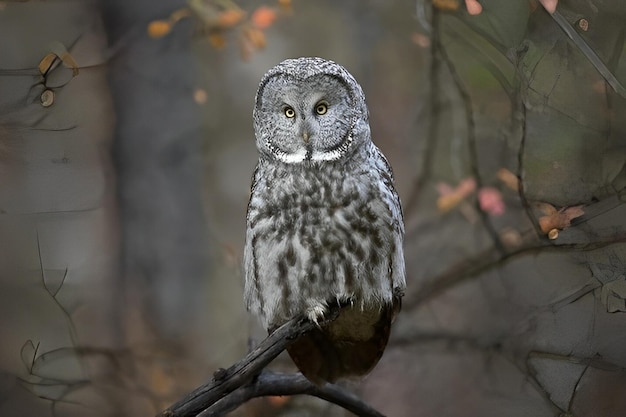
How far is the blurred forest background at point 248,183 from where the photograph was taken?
7.24 feet

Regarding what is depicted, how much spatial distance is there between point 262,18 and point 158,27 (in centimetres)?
32

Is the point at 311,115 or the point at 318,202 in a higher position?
the point at 311,115

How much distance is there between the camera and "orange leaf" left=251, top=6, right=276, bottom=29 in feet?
8.12

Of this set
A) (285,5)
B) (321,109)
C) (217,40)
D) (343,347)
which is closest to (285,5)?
(285,5)

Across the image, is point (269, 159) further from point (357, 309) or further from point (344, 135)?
point (357, 309)

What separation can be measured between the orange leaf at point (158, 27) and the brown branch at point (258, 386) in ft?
3.77

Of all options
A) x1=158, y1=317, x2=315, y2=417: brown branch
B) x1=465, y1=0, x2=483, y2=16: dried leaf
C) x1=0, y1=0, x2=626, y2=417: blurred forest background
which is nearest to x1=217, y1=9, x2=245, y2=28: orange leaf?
x1=0, y1=0, x2=626, y2=417: blurred forest background

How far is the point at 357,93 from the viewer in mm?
1710

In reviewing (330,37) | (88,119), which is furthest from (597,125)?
(88,119)

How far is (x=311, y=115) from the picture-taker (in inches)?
66.7

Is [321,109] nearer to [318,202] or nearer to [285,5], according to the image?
[318,202]

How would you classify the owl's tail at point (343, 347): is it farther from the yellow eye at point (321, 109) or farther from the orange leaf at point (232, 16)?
the orange leaf at point (232, 16)

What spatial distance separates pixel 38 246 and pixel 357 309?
961 mm

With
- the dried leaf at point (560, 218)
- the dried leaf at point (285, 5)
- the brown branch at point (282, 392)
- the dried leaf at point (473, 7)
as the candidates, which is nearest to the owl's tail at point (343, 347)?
the brown branch at point (282, 392)
